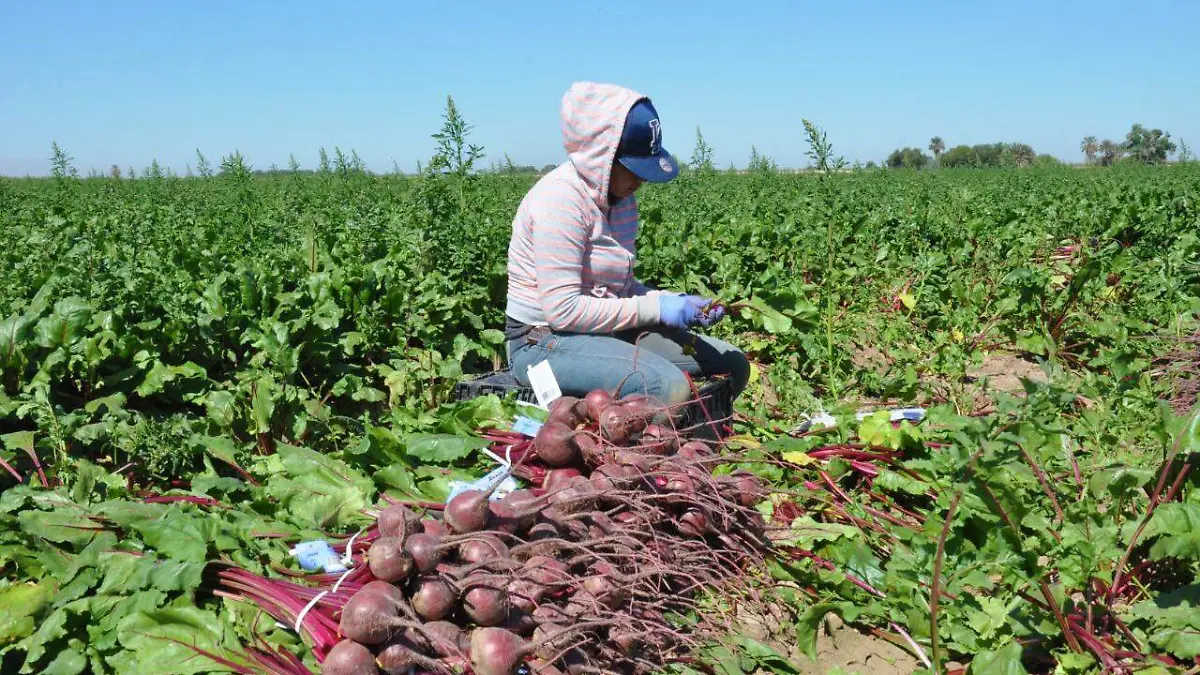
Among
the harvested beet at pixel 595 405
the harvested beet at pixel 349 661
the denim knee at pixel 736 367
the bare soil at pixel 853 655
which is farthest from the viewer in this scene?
the denim knee at pixel 736 367

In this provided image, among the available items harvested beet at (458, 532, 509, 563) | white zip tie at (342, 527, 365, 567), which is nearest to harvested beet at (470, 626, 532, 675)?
harvested beet at (458, 532, 509, 563)

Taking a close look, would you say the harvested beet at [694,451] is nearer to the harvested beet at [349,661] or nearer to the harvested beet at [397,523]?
the harvested beet at [397,523]

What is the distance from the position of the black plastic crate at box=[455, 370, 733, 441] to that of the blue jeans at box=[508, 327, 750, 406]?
75mm

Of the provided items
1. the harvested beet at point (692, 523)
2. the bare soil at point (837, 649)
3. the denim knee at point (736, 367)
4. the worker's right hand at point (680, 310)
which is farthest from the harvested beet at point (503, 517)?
the denim knee at point (736, 367)

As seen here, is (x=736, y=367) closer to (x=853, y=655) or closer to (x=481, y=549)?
(x=853, y=655)

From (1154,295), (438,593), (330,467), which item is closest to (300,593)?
(438,593)

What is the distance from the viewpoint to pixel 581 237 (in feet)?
11.9

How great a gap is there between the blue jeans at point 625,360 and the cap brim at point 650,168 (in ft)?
1.99

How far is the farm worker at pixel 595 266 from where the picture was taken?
352cm

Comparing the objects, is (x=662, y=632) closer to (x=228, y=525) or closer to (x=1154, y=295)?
(x=228, y=525)

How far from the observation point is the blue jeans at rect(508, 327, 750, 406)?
3.53m

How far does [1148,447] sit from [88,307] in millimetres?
4025

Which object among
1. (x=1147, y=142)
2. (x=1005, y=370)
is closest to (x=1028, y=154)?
(x=1147, y=142)

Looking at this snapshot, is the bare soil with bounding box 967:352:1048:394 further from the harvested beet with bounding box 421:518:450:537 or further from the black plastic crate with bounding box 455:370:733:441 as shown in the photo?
the harvested beet with bounding box 421:518:450:537
